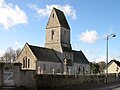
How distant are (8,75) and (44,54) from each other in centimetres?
4823

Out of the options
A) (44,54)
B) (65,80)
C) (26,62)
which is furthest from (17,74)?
(44,54)

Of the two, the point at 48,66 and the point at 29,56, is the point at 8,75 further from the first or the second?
the point at 48,66

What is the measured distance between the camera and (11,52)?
103125 millimetres

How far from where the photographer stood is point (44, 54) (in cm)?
7494

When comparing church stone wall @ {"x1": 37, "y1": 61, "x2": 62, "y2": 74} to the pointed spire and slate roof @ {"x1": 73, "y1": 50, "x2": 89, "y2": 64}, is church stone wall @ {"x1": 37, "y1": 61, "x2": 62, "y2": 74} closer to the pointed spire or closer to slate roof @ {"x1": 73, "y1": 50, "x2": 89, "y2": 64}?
the pointed spire

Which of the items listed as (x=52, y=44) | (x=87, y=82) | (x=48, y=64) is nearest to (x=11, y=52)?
(x=52, y=44)

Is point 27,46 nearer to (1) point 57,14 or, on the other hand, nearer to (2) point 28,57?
(2) point 28,57

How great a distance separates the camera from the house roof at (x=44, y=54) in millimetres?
71650

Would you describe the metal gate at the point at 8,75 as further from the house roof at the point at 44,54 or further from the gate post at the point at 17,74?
the house roof at the point at 44,54

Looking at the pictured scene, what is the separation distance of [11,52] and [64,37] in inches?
1084

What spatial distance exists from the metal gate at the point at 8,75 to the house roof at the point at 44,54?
43.3 meters

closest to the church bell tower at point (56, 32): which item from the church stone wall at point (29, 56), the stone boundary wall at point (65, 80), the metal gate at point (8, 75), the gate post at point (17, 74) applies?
the church stone wall at point (29, 56)

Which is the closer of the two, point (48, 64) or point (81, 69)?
point (48, 64)

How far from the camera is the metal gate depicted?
84.0 feet
